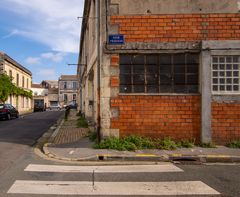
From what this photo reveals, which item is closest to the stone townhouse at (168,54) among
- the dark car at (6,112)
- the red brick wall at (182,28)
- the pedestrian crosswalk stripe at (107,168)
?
the red brick wall at (182,28)

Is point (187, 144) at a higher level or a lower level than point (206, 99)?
lower

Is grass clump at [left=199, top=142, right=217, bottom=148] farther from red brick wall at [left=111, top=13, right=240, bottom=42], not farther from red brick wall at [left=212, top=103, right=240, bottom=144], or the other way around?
red brick wall at [left=111, top=13, right=240, bottom=42]

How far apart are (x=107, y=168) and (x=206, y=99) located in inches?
177

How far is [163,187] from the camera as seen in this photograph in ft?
21.4

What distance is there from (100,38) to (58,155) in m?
4.06

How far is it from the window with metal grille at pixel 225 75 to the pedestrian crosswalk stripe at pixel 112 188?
5.14 meters

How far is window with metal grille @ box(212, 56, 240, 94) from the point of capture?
36.8 feet

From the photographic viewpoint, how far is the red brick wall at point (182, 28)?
1115 centimetres

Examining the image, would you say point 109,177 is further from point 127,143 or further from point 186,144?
point 186,144

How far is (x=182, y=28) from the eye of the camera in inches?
440

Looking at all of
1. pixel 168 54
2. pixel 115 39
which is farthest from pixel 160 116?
pixel 115 39

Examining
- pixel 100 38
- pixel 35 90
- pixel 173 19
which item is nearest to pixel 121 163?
pixel 100 38

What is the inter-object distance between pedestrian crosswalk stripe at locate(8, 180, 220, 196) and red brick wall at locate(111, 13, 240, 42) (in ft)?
18.8

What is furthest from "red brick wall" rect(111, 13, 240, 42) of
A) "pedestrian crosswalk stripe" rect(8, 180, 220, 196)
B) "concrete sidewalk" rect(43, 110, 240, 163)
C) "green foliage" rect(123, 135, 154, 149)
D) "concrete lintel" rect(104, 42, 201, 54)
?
"pedestrian crosswalk stripe" rect(8, 180, 220, 196)
